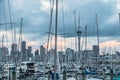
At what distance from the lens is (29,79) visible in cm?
4831

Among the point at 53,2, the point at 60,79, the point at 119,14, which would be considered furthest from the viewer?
the point at 119,14

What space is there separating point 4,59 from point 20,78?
83.8 feet

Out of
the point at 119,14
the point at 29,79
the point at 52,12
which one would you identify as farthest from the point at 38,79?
the point at 119,14

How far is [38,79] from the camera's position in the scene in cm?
4716

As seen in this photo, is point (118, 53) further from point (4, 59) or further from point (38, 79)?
point (38, 79)

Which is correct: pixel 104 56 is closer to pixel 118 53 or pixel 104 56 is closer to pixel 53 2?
pixel 118 53

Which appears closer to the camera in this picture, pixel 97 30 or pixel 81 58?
pixel 97 30

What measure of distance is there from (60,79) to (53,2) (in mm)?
12109

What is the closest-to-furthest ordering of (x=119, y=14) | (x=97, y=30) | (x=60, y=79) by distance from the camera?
1. (x=60, y=79)
2. (x=119, y=14)
3. (x=97, y=30)

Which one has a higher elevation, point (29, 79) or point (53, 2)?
point (53, 2)

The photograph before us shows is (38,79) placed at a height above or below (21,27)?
below

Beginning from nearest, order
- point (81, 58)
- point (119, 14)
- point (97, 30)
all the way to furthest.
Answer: point (119, 14)
point (97, 30)
point (81, 58)

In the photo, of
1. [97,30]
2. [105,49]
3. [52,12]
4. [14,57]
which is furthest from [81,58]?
[52,12]

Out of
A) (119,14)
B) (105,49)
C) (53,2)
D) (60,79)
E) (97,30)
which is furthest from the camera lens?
(105,49)
